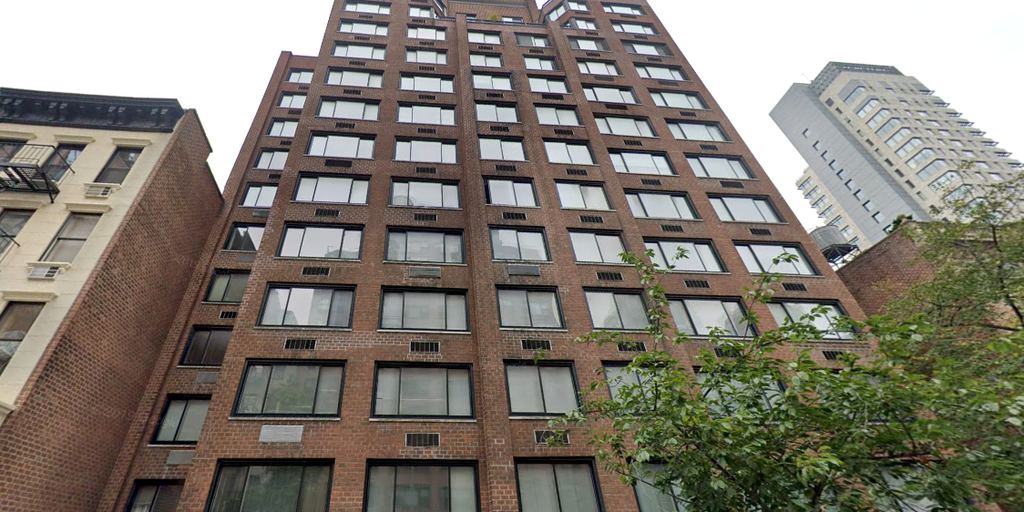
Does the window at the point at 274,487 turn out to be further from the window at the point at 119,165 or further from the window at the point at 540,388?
the window at the point at 119,165

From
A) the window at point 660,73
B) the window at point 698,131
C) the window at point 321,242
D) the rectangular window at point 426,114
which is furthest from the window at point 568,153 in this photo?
the window at point 321,242

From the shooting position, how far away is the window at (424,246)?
19.8 meters

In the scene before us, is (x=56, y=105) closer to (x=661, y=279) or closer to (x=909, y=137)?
(x=661, y=279)

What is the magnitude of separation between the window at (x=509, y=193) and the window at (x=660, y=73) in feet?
51.5

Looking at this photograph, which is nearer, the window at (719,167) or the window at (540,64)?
the window at (719,167)

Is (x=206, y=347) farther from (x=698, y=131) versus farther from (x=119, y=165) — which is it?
(x=698, y=131)

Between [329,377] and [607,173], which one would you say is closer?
[329,377]

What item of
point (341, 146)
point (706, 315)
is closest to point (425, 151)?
point (341, 146)

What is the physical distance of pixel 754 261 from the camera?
21750 mm

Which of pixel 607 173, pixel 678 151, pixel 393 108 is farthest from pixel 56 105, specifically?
pixel 678 151

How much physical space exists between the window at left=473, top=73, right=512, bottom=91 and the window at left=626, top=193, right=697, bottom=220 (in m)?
11.7

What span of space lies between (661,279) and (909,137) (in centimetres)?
6704

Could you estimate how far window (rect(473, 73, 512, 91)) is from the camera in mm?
28802

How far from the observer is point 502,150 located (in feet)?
81.5
